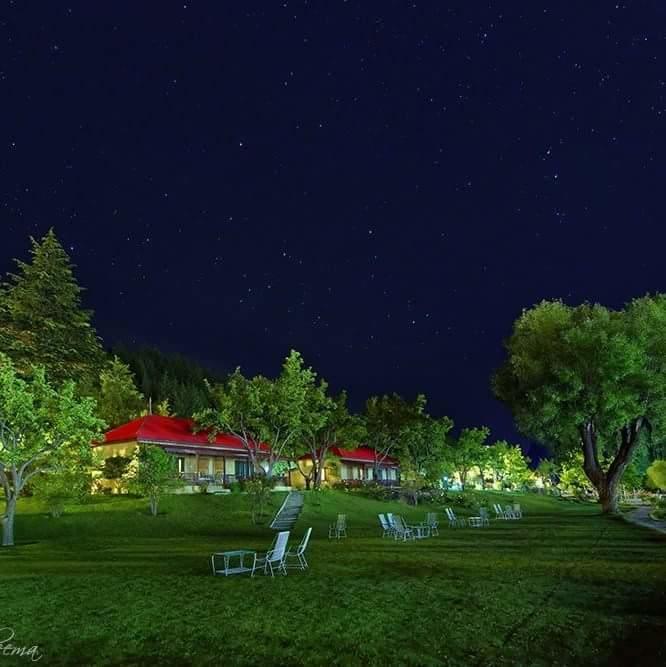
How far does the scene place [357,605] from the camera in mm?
9562

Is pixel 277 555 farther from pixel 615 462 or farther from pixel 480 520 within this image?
pixel 615 462

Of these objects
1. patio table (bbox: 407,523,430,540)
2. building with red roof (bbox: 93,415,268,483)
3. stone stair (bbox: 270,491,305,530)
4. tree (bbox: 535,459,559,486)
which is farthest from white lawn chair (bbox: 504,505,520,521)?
tree (bbox: 535,459,559,486)

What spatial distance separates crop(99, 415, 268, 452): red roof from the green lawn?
22.0m

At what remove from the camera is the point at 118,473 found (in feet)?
119

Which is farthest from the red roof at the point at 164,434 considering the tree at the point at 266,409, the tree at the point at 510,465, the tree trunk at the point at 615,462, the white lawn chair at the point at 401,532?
the tree at the point at 510,465

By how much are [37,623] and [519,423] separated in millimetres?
30868

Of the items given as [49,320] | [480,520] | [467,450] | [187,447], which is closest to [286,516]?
[480,520]

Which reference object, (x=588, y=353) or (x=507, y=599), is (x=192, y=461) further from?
(x=507, y=599)

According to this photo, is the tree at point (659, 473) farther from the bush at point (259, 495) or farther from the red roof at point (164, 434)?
the red roof at point (164, 434)

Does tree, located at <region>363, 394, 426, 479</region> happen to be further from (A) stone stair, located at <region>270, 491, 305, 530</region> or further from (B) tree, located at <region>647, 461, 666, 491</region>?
(B) tree, located at <region>647, 461, 666, 491</region>

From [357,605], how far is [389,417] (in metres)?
45.1

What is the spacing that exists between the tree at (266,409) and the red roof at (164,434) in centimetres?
249

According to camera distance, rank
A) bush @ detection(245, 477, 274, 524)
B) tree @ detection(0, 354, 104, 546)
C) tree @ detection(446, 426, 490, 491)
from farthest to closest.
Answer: tree @ detection(446, 426, 490, 491)
bush @ detection(245, 477, 274, 524)
tree @ detection(0, 354, 104, 546)

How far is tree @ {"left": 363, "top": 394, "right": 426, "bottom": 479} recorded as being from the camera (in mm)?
54281
